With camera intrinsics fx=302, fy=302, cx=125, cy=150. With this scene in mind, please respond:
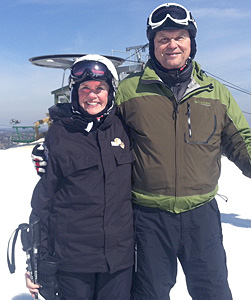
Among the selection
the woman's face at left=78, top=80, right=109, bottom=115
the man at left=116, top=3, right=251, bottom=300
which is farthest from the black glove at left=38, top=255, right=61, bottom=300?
the woman's face at left=78, top=80, right=109, bottom=115

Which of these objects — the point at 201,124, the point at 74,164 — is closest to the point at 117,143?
the point at 74,164

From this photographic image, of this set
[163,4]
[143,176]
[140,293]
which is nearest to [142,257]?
[140,293]

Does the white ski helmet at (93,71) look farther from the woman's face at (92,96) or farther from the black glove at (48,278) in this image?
the black glove at (48,278)

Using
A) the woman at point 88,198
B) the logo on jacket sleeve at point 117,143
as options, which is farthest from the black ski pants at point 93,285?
the logo on jacket sleeve at point 117,143

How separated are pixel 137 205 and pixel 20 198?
4768 mm

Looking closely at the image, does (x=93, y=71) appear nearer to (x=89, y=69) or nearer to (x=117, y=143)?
(x=89, y=69)

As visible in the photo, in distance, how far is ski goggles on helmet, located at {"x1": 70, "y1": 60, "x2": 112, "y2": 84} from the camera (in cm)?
197

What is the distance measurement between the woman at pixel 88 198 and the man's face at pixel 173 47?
1.32ft

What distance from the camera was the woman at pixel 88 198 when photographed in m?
1.85

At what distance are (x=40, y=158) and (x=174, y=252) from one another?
42.2 inches

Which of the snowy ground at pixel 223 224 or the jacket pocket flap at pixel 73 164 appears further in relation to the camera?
the snowy ground at pixel 223 224

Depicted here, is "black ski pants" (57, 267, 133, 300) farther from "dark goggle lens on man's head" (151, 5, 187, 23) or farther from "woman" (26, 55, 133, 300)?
"dark goggle lens on man's head" (151, 5, 187, 23)

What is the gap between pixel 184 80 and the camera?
2.00m

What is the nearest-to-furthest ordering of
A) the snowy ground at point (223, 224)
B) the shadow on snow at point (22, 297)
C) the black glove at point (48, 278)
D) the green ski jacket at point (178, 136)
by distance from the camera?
the black glove at point (48, 278) → the green ski jacket at point (178, 136) → the shadow on snow at point (22, 297) → the snowy ground at point (223, 224)
